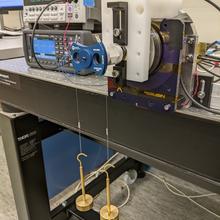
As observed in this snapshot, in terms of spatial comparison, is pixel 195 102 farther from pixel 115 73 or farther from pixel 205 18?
pixel 205 18

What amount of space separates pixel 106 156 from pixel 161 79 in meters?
1.36

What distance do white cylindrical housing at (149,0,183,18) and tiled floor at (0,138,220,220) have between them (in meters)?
1.09

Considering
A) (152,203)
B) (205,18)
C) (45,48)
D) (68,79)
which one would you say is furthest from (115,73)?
(152,203)

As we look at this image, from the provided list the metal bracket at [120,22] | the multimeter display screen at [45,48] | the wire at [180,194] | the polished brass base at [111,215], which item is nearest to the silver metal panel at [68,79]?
the multimeter display screen at [45,48]

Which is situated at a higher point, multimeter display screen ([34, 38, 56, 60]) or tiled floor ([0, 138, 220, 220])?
multimeter display screen ([34, 38, 56, 60])

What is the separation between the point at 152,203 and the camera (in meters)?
1.36

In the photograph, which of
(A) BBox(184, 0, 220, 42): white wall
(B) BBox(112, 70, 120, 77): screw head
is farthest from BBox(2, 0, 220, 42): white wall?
(B) BBox(112, 70, 120, 77): screw head

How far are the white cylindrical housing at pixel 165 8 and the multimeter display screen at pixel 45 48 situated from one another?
1.17 ft

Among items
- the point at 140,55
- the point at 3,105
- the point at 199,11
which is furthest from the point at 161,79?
the point at 199,11

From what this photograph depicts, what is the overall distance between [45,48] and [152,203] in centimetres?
103

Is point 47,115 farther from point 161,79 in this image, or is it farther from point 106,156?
point 106,156

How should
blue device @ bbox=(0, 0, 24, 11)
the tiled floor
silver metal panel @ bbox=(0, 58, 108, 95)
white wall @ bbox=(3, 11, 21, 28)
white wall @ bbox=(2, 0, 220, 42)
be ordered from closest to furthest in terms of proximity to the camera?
1. silver metal panel @ bbox=(0, 58, 108, 95)
2. white wall @ bbox=(2, 0, 220, 42)
3. the tiled floor
4. blue device @ bbox=(0, 0, 24, 11)
5. white wall @ bbox=(3, 11, 21, 28)

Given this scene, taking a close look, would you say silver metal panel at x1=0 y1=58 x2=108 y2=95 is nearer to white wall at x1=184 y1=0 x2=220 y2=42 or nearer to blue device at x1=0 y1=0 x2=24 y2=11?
white wall at x1=184 y1=0 x2=220 y2=42

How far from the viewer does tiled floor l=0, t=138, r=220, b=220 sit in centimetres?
127
